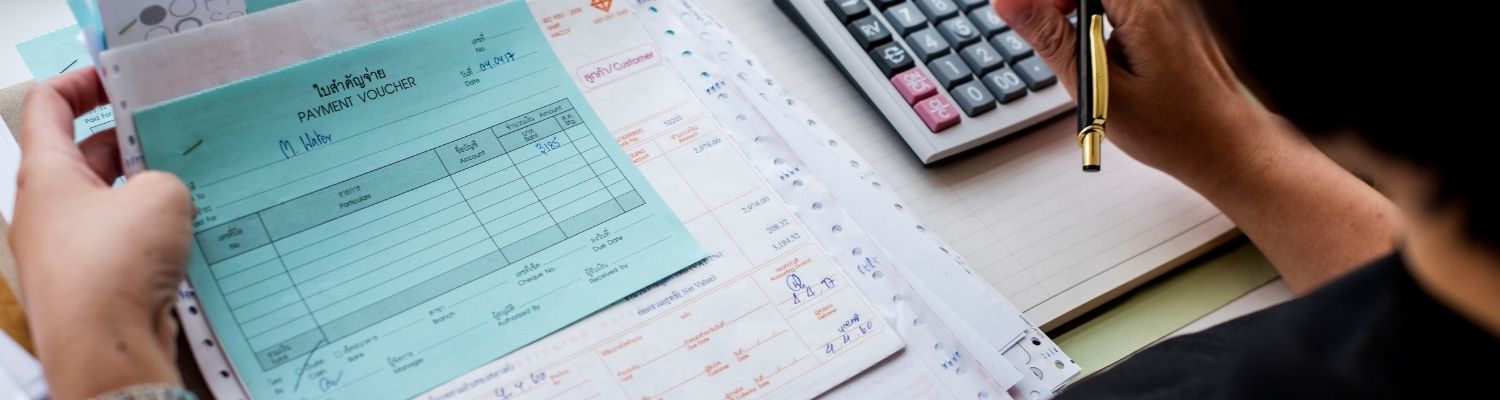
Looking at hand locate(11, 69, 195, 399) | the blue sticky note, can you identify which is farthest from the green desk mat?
the blue sticky note

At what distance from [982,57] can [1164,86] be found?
4.3 inches

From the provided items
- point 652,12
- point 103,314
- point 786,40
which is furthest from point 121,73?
point 786,40

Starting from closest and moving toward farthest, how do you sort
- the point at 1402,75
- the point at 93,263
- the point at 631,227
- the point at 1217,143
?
the point at 1402,75
the point at 93,263
the point at 631,227
the point at 1217,143

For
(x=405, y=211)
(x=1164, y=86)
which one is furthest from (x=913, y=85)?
(x=405, y=211)

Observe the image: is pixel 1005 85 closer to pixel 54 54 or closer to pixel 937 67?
pixel 937 67

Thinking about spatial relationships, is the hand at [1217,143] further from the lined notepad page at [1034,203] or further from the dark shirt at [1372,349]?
the dark shirt at [1372,349]

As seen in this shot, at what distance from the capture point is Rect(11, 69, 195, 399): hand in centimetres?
35

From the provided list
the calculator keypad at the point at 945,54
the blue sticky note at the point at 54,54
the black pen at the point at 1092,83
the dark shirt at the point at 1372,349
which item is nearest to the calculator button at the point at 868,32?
the calculator keypad at the point at 945,54

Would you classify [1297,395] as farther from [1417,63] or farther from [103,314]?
[103,314]

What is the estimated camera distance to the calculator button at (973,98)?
1.93 ft

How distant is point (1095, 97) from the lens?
53cm

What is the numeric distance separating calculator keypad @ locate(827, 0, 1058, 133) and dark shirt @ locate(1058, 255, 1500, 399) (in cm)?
28

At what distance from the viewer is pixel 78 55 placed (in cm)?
54

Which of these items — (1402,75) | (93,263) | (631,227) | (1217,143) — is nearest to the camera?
(1402,75)
